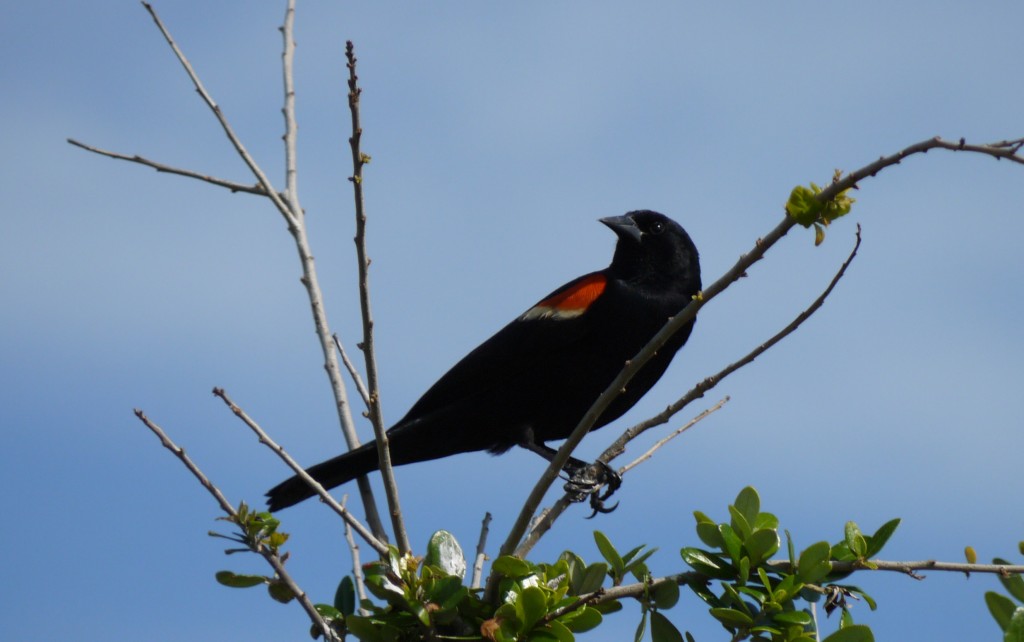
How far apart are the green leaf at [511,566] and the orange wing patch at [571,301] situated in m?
2.25

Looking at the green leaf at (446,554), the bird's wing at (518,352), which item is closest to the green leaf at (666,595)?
the green leaf at (446,554)

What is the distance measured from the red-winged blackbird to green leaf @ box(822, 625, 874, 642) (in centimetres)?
209

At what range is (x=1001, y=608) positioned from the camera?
208 centimetres

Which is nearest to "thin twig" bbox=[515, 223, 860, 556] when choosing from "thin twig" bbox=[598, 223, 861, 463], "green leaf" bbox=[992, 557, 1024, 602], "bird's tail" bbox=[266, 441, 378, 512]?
"thin twig" bbox=[598, 223, 861, 463]

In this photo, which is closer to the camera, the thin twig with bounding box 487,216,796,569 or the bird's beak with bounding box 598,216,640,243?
the thin twig with bounding box 487,216,796,569

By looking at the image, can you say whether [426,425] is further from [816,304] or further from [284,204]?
[816,304]

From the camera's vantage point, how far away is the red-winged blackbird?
4320mm

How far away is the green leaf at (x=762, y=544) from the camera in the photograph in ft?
7.61

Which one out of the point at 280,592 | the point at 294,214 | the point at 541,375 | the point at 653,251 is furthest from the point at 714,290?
the point at 653,251

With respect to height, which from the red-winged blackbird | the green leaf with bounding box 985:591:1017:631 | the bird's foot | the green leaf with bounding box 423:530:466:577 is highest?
the red-winged blackbird

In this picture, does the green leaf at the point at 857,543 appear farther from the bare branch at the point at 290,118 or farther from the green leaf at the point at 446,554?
the bare branch at the point at 290,118

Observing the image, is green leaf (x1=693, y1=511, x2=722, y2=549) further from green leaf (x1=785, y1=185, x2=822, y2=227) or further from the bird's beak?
the bird's beak

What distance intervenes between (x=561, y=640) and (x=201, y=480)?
85 cm

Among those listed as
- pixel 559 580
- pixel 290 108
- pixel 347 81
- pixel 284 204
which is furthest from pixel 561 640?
pixel 290 108
